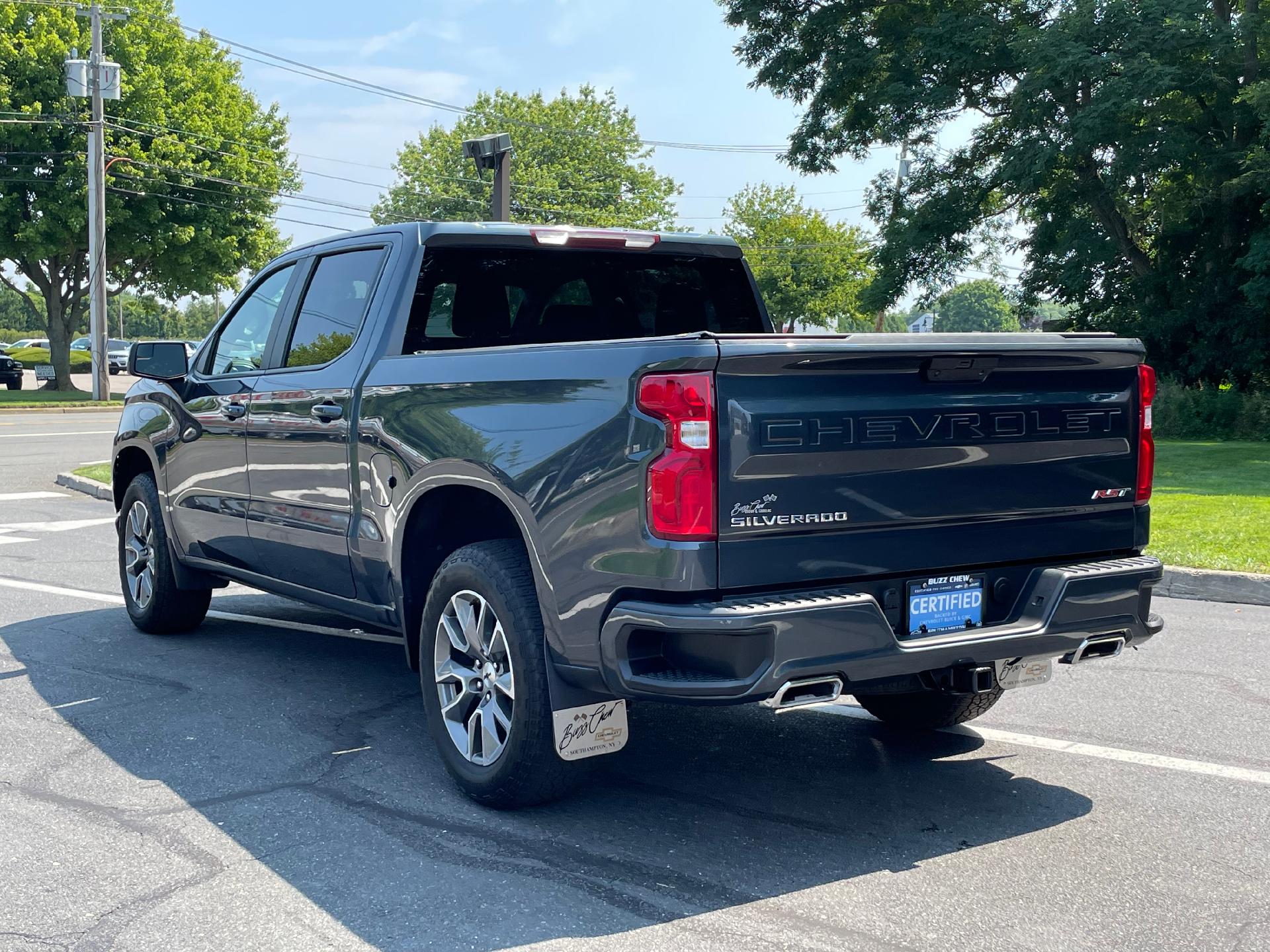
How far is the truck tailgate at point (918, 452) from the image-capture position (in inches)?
145

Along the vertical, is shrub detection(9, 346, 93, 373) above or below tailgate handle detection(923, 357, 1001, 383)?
above

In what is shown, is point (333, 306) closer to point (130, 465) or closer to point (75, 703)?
point (75, 703)

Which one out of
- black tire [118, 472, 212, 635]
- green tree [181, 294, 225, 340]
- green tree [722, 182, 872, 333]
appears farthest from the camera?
green tree [181, 294, 225, 340]

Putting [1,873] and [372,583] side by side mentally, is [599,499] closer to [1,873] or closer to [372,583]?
[372,583]

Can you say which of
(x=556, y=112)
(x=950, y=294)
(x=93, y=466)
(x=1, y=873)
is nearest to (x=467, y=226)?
(x=1, y=873)

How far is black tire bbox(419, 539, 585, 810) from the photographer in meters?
4.11

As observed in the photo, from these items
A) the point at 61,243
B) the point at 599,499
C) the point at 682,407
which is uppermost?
the point at 61,243

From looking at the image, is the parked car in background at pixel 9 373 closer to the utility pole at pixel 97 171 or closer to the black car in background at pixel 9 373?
the black car in background at pixel 9 373

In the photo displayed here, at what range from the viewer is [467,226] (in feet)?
17.7

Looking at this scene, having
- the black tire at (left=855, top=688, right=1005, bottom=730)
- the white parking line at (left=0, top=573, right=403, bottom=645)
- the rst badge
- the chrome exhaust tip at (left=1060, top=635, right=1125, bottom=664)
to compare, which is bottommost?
the white parking line at (left=0, top=573, right=403, bottom=645)

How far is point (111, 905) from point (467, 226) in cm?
294

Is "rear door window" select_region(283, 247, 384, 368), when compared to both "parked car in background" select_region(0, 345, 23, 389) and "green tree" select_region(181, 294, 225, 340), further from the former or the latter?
"green tree" select_region(181, 294, 225, 340)

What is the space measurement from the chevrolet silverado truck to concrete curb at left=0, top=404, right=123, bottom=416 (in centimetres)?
2974

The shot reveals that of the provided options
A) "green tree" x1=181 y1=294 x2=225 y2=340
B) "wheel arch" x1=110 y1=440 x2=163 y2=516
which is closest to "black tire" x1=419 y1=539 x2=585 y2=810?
"wheel arch" x1=110 y1=440 x2=163 y2=516
